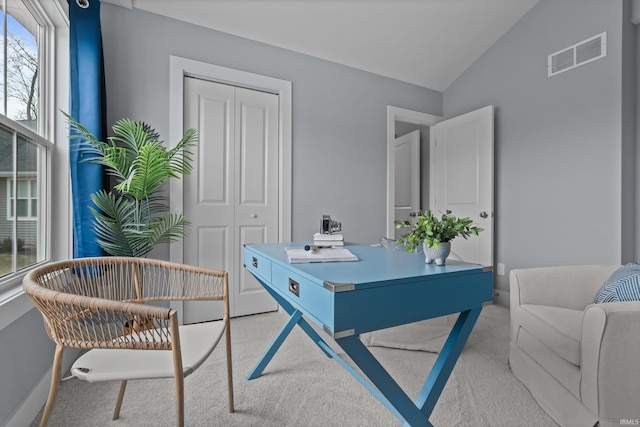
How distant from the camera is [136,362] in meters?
1.07

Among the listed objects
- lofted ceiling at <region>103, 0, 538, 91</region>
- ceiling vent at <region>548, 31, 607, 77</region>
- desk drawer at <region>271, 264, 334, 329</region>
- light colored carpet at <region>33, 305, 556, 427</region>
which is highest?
lofted ceiling at <region>103, 0, 538, 91</region>

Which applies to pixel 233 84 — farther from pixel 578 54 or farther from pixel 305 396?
pixel 578 54

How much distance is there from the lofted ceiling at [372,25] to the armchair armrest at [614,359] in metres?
2.83

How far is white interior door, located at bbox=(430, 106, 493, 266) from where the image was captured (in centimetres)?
330

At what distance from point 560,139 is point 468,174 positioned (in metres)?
0.89

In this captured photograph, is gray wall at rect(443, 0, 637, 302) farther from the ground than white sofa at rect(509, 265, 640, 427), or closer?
farther from the ground

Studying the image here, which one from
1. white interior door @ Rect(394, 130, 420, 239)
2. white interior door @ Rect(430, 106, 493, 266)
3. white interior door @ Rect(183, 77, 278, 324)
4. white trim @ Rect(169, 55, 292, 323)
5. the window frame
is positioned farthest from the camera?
white interior door @ Rect(394, 130, 420, 239)

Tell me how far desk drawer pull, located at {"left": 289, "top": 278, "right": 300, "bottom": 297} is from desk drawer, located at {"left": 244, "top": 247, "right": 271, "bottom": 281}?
10.2 inches

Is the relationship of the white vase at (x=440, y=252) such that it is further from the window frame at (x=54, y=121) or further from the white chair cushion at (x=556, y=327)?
the window frame at (x=54, y=121)

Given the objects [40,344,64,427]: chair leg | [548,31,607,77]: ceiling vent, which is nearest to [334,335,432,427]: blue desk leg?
[40,344,64,427]: chair leg

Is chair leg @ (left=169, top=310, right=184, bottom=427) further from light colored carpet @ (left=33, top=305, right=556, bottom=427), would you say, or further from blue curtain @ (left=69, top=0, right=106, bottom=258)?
blue curtain @ (left=69, top=0, right=106, bottom=258)

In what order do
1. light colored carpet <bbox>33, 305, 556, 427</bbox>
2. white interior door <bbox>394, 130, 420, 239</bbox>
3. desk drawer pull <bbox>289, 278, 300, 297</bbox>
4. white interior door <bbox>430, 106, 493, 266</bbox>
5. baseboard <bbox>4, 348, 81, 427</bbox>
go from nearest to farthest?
desk drawer pull <bbox>289, 278, 300, 297</bbox>
baseboard <bbox>4, 348, 81, 427</bbox>
light colored carpet <bbox>33, 305, 556, 427</bbox>
white interior door <bbox>430, 106, 493, 266</bbox>
white interior door <bbox>394, 130, 420, 239</bbox>

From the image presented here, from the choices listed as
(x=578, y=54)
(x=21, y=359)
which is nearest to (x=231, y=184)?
(x=21, y=359)

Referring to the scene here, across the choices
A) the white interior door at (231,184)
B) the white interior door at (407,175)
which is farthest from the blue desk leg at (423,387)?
the white interior door at (407,175)
